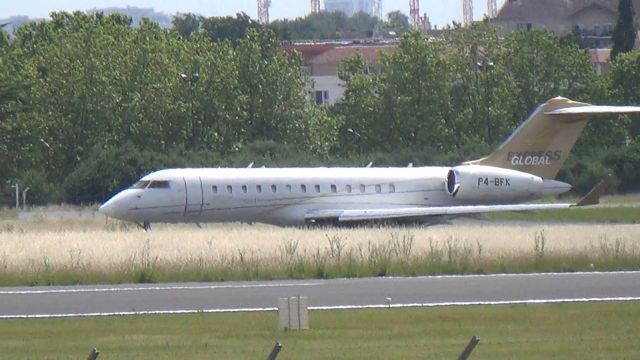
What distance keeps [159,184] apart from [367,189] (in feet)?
21.3

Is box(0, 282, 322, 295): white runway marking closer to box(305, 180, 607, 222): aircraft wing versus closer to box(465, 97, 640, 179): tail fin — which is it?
box(305, 180, 607, 222): aircraft wing

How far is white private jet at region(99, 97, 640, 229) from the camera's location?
137 feet

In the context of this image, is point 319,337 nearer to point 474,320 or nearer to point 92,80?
point 474,320

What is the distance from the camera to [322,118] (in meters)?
74.8

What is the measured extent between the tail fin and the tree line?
50.1ft

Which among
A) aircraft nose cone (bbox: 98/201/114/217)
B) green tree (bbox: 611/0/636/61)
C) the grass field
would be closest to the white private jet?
aircraft nose cone (bbox: 98/201/114/217)

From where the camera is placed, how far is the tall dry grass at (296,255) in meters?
28.4

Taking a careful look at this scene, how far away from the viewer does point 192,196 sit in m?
41.8

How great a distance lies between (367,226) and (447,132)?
1258 inches

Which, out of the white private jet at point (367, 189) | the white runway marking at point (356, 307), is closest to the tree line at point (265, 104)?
the white private jet at point (367, 189)

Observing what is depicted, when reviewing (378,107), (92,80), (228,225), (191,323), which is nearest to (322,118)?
(378,107)

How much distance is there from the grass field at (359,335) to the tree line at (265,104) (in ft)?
127

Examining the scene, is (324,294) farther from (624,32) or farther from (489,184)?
(624,32)

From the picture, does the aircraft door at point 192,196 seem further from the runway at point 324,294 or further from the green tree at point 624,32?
the green tree at point 624,32
